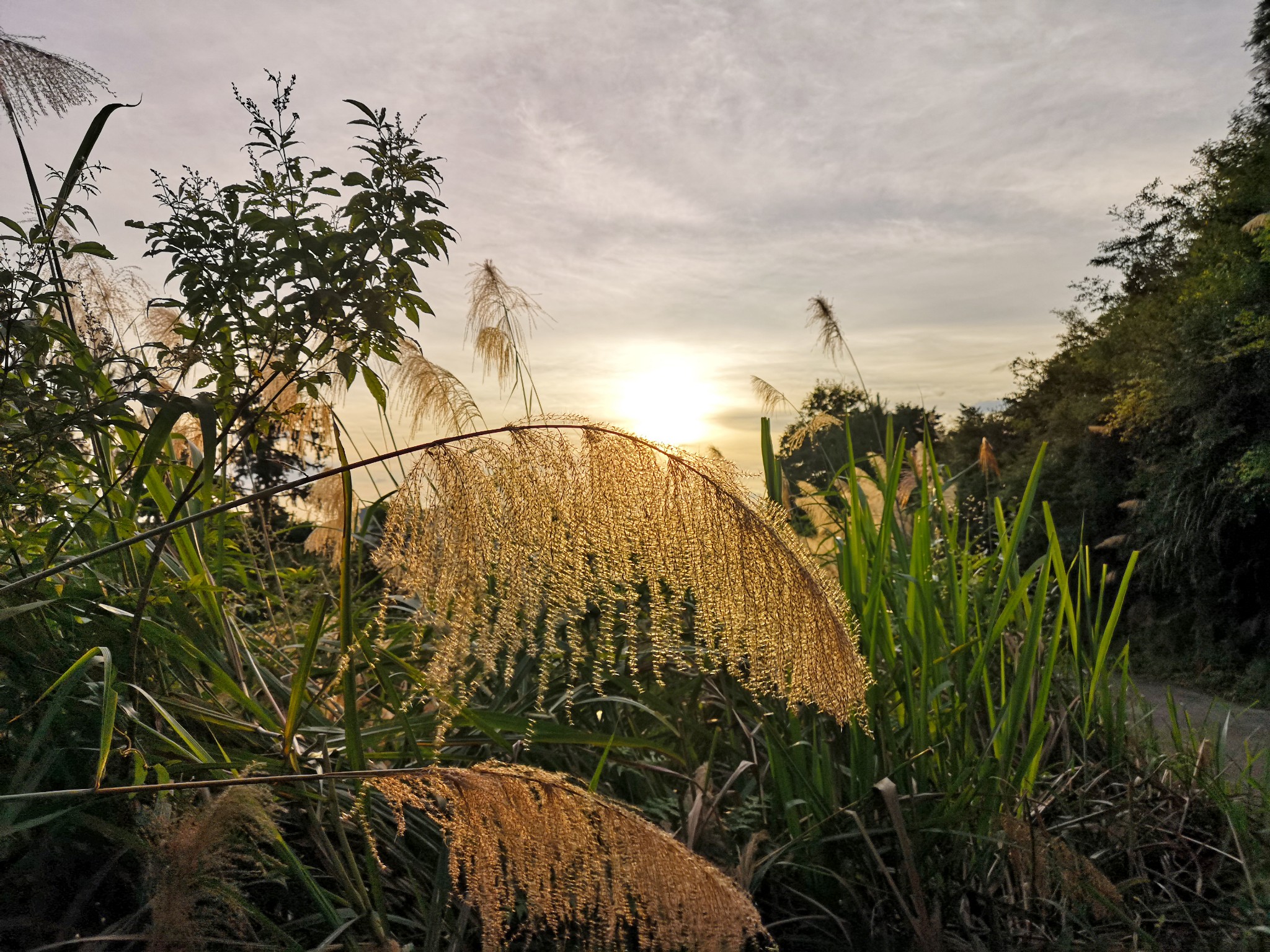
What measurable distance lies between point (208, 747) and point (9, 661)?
0.46 m

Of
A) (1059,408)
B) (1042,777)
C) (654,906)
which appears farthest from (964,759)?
(1059,408)

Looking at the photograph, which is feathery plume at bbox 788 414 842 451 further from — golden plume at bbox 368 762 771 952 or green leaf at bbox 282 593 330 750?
golden plume at bbox 368 762 771 952

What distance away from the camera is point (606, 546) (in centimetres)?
128

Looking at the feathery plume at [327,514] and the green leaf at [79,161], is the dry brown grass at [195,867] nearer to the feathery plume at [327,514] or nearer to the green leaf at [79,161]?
the green leaf at [79,161]

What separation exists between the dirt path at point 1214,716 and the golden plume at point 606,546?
487 centimetres

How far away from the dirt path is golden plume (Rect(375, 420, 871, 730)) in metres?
4.87

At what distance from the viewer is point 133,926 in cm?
173

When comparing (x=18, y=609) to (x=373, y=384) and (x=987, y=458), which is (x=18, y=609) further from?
(x=987, y=458)

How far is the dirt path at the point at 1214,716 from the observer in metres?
7.68

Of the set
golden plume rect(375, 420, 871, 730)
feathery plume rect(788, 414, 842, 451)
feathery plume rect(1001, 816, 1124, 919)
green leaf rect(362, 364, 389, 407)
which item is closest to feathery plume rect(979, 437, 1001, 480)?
feathery plume rect(788, 414, 842, 451)

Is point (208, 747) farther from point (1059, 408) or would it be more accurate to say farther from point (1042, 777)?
point (1059, 408)

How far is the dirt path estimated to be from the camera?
25.2ft

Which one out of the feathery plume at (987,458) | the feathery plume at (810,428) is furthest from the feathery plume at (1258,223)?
the feathery plume at (810,428)

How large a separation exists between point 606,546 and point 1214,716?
48.7 ft
